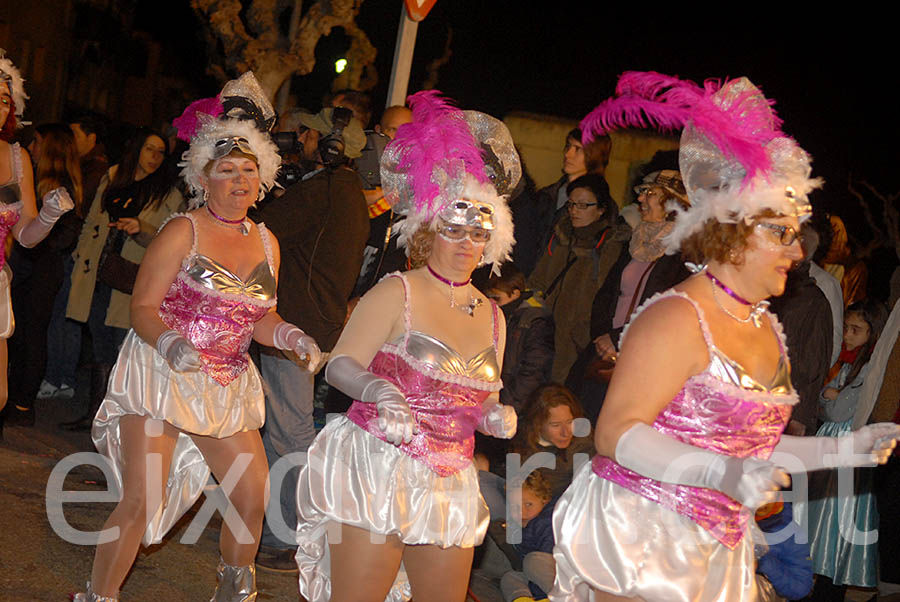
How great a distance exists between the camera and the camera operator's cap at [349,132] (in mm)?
6078

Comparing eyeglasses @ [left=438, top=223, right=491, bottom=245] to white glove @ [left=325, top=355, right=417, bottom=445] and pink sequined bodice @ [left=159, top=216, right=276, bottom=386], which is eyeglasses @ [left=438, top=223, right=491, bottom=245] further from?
pink sequined bodice @ [left=159, top=216, right=276, bottom=386]

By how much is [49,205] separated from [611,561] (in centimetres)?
346

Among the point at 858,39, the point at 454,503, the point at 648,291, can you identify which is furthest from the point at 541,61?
the point at 454,503

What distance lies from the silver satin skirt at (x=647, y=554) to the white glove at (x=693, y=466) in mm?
199

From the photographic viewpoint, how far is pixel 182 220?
4336mm

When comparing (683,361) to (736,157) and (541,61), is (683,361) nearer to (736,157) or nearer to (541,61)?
(736,157)

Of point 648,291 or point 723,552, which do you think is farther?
point 648,291

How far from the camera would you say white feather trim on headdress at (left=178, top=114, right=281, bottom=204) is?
4.52m

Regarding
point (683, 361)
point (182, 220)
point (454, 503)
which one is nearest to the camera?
point (683, 361)

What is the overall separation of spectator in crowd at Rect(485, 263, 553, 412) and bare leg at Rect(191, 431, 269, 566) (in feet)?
6.62

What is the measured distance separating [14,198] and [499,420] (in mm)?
3050

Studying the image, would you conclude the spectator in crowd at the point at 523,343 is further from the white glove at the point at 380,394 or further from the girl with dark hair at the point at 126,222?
the girl with dark hair at the point at 126,222

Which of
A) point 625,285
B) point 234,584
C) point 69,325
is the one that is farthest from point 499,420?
point 69,325

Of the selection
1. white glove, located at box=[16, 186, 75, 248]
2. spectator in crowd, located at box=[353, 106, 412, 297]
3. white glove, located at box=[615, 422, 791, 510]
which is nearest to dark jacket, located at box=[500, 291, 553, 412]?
spectator in crowd, located at box=[353, 106, 412, 297]
